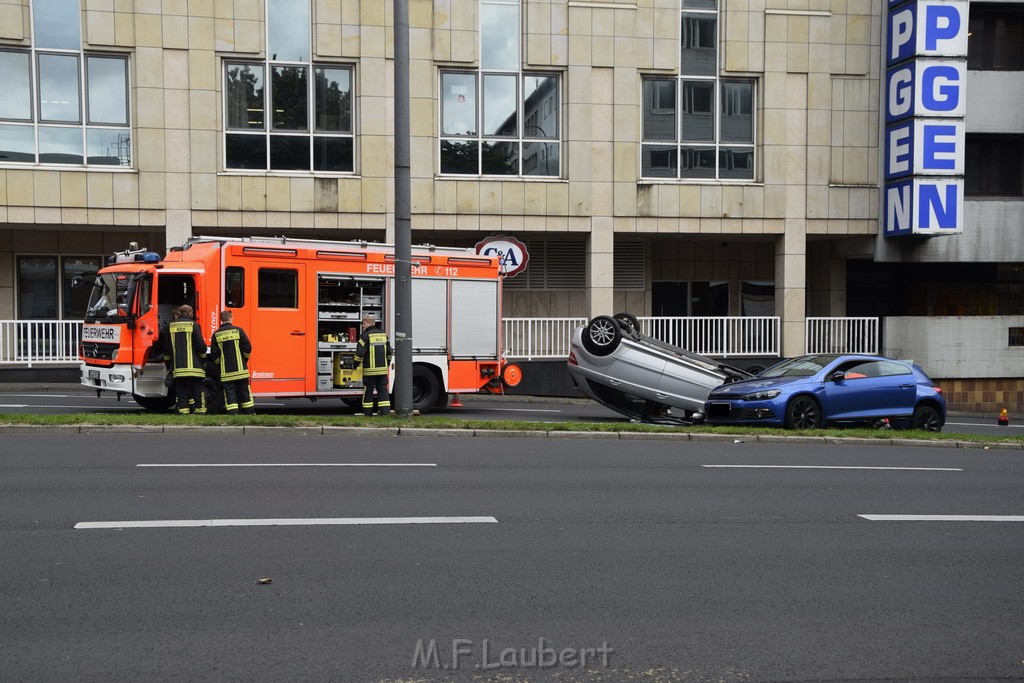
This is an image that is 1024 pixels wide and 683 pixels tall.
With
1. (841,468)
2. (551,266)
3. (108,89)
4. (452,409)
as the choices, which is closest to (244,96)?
(108,89)

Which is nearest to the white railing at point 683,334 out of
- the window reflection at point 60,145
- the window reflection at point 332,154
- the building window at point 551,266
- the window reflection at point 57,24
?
the building window at point 551,266

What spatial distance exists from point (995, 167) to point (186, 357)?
21.4 m

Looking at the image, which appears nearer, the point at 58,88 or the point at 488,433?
the point at 488,433

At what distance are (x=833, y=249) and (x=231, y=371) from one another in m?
18.3

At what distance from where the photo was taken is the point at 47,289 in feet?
83.7

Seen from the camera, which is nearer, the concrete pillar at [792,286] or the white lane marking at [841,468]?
the white lane marking at [841,468]

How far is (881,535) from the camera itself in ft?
27.1

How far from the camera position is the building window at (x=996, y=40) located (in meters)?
27.0

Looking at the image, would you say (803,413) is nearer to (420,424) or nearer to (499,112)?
(420,424)

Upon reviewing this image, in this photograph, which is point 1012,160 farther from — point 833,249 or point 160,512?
point 160,512

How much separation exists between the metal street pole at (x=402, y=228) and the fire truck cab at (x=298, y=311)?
2.19m

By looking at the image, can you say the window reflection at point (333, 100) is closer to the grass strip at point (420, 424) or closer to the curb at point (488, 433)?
the grass strip at point (420, 424)

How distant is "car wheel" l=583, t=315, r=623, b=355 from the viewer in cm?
1736

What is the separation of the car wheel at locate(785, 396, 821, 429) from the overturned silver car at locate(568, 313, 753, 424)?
1.32 metres
